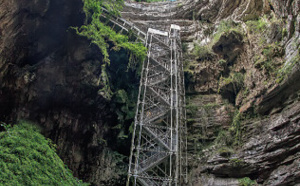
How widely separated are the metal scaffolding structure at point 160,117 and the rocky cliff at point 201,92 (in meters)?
0.67

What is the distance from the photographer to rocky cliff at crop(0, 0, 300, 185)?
9.80 meters

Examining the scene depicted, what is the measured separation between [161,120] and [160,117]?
1.02 feet

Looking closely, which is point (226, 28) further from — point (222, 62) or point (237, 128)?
point (237, 128)

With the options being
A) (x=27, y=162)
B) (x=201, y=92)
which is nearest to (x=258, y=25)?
(x=201, y=92)

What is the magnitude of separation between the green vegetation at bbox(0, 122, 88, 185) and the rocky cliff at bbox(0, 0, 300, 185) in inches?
108

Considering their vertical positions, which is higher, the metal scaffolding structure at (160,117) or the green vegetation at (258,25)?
the green vegetation at (258,25)

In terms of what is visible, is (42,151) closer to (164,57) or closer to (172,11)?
(164,57)

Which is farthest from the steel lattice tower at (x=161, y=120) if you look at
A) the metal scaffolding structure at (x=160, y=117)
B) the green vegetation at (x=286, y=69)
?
the green vegetation at (x=286, y=69)

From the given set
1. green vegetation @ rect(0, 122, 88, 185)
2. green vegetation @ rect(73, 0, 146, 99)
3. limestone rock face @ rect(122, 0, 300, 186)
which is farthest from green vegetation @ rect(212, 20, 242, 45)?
green vegetation @ rect(0, 122, 88, 185)

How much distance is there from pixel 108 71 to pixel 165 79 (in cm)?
349

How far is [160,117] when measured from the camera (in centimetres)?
1287

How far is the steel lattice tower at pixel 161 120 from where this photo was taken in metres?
11.3

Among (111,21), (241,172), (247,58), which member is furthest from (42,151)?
(247,58)

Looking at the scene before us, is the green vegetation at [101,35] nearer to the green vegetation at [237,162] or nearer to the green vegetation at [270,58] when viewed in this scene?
the green vegetation at [270,58]
